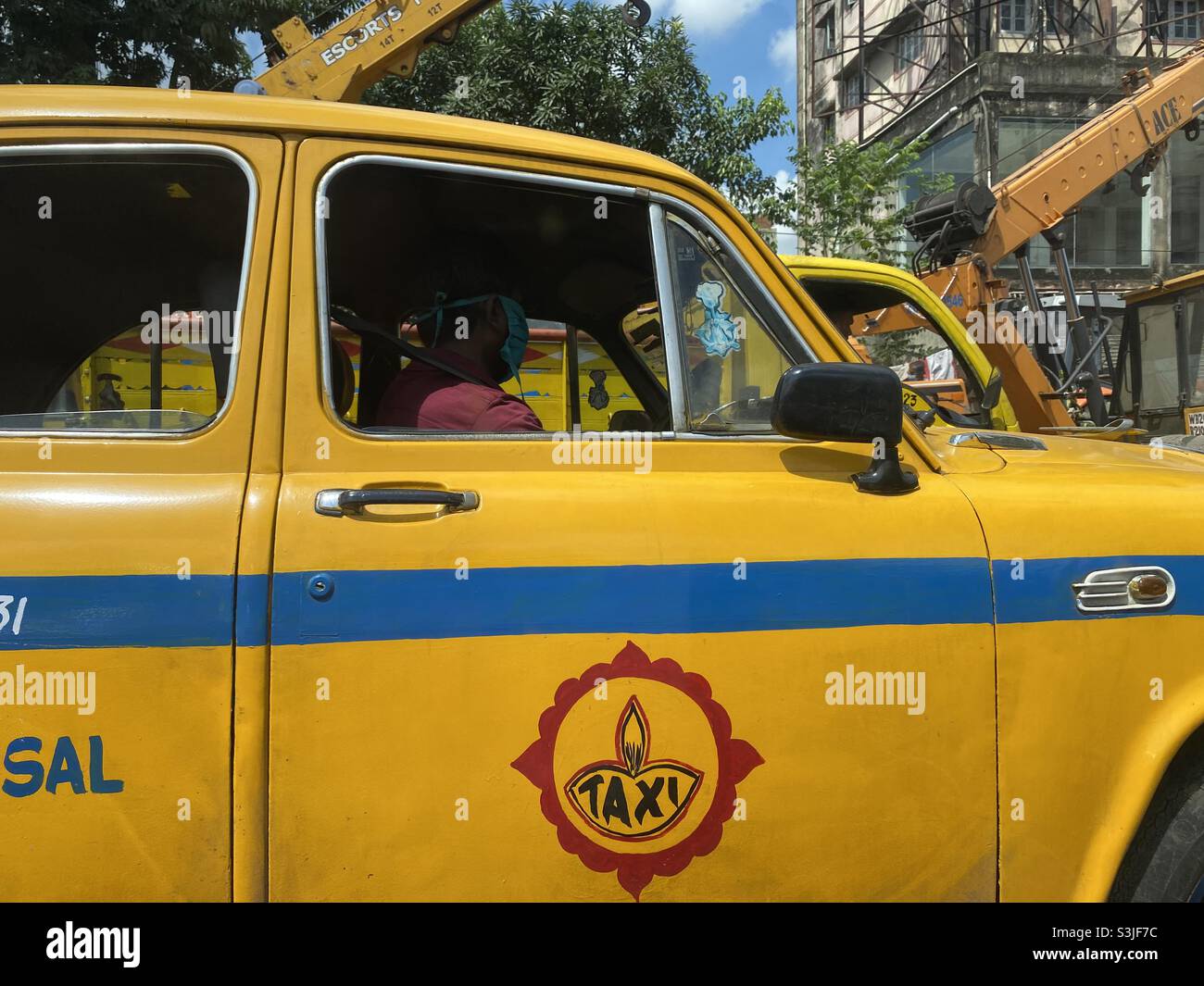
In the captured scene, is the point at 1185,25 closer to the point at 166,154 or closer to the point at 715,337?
the point at 715,337

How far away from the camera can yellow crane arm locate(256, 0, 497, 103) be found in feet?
19.8

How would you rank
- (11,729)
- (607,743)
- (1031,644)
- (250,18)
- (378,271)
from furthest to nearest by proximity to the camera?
(250,18) < (378,271) < (1031,644) < (607,743) < (11,729)

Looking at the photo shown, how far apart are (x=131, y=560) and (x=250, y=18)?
9.37 m

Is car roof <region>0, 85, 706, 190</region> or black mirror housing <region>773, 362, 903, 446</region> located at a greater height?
car roof <region>0, 85, 706, 190</region>

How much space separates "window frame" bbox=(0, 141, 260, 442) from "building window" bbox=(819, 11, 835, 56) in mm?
28715

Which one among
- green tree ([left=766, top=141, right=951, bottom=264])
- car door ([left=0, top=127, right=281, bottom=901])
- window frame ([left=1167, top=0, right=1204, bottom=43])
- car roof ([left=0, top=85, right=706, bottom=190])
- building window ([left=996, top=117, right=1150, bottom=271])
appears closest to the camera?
car door ([left=0, top=127, right=281, bottom=901])

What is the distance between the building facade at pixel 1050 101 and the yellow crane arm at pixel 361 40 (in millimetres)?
15033

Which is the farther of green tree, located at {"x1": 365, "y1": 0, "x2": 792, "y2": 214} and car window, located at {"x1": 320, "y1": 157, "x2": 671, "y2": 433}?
green tree, located at {"x1": 365, "y1": 0, "x2": 792, "y2": 214}

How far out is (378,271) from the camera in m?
2.64

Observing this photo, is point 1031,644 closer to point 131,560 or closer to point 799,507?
point 799,507

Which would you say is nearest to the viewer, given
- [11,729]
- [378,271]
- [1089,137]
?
[11,729]

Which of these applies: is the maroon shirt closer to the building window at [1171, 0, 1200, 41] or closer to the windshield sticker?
the windshield sticker

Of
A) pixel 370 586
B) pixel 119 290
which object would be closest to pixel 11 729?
pixel 370 586

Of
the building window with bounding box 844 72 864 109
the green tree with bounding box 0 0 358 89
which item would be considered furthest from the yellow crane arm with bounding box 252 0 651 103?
the building window with bounding box 844 72 864 109
